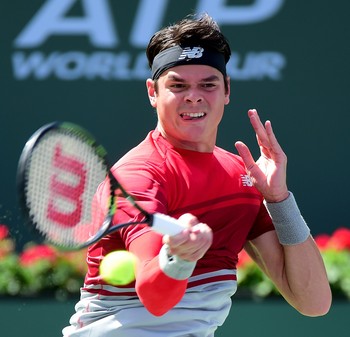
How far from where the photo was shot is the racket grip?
2934 millimetres

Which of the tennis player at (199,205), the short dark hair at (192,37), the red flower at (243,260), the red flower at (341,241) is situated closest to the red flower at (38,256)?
the red flower at (243,260)

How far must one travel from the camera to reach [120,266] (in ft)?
10.4

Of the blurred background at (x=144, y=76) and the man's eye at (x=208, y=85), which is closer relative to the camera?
the man's eye at (x=208, y=85)

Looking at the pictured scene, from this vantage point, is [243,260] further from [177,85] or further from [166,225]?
[166,225]

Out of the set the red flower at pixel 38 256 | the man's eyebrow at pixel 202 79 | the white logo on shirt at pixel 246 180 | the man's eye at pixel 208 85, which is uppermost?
the man's eyebrow at pixel 202 79

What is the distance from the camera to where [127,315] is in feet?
11.2

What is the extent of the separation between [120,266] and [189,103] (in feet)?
2.19

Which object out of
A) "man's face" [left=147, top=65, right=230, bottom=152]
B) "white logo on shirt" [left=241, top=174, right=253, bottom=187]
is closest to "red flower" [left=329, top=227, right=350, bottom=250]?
"white logo on shirt" [left=241, top=174, right=253, bottom=187]

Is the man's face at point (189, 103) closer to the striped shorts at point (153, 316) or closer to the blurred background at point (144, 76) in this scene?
the striped shorts at point (153, 316)

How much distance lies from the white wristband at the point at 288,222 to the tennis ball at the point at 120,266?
23.9 inches

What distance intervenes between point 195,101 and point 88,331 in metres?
0.83

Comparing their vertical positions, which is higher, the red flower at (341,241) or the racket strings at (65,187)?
the racket strings at (65,187)

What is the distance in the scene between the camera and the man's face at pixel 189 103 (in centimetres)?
357

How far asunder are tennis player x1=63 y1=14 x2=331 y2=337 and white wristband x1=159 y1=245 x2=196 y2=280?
126mm
